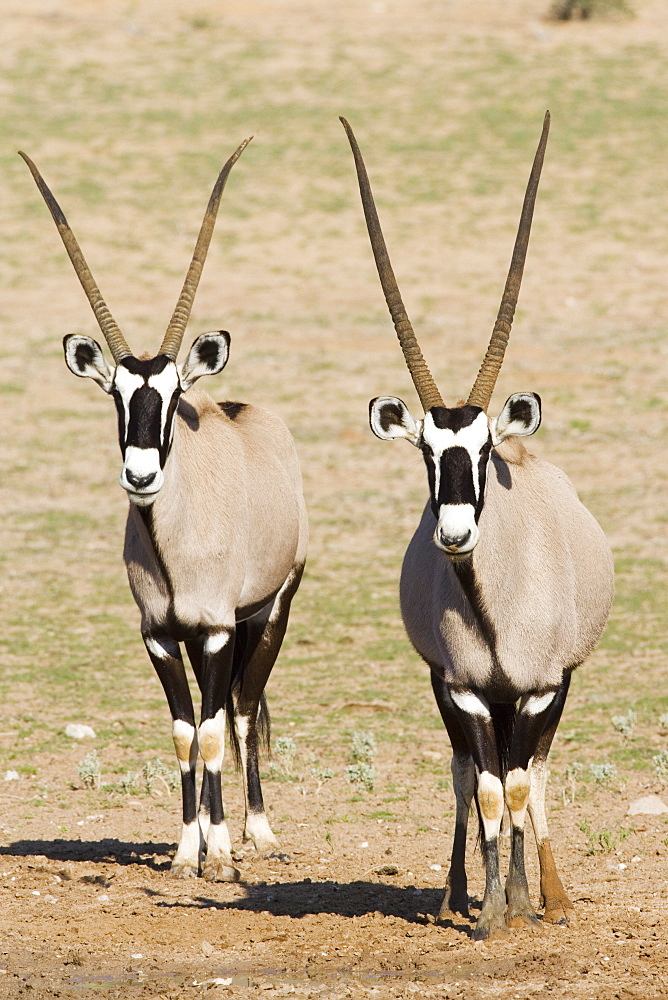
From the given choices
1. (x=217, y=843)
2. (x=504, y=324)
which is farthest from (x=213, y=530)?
(x=504, y=324)

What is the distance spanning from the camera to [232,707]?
8.71 meters

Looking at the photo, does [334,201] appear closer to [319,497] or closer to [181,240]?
[181,240]

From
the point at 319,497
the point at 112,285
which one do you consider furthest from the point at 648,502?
the point at 112,285

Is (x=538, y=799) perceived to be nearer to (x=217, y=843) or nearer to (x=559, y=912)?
(x=559, y=912)

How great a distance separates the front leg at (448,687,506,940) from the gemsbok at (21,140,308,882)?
168 centimetres

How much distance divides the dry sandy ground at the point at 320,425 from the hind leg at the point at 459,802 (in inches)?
6.6

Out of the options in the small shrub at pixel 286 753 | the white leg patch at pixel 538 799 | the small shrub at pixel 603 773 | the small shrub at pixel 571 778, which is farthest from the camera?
the small shrub at pixel 286 753

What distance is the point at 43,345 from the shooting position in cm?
2312

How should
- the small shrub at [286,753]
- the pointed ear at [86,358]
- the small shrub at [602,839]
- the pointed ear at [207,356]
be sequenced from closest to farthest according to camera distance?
the pointed ear at [86,358] < the pointed ear at [207,356] < the small shrub at [602,839] < the small shrub at [286,753]

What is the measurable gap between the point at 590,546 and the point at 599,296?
1857cm

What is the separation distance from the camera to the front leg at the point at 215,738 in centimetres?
772

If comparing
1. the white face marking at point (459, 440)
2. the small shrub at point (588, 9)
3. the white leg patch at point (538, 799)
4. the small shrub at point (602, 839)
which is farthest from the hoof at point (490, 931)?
the small shrub at point (588, 9)

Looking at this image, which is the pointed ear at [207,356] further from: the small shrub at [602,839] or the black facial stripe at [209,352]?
the small shrub at [602,839]

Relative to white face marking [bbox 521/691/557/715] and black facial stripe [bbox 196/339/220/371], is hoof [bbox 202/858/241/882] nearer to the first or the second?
white face marking [bbox 521/691/557/715]
